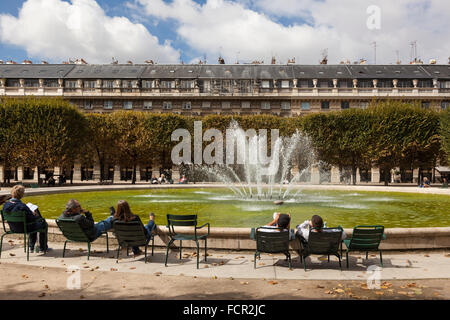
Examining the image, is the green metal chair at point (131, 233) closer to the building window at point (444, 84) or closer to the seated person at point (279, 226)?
the seated person at point (279, 226)

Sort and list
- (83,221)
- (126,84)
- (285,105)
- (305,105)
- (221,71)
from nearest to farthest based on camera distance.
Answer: (83,221) < (305,105) < (285,105) < (126,84) < (221,71)

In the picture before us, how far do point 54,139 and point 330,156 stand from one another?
33.5 m

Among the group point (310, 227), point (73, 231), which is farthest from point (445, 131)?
point (73, 231)

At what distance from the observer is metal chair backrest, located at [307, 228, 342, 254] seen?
25.4 feet

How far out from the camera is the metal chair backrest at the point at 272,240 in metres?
7.78

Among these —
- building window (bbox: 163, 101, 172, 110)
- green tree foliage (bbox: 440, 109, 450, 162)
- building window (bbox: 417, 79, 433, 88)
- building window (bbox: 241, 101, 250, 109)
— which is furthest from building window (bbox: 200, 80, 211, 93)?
building window (bbox: 417, 79, 433, 88)

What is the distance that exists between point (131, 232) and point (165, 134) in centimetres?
4240

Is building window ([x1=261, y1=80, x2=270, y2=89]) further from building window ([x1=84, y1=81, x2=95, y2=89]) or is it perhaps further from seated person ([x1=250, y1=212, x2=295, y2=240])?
Answer: seated person ([x1=250, y1=212, x2=295, y2=240])

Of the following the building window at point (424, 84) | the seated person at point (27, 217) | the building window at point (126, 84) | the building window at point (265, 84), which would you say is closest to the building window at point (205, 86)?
the building window at point (265, 84)

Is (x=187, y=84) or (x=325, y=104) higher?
(x=187, y=84)

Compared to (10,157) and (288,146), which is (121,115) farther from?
(288,146)

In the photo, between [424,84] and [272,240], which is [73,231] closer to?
[272,240]

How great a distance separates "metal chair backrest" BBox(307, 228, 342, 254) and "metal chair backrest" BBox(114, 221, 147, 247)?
377 centimetres

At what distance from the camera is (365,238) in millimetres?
8062
